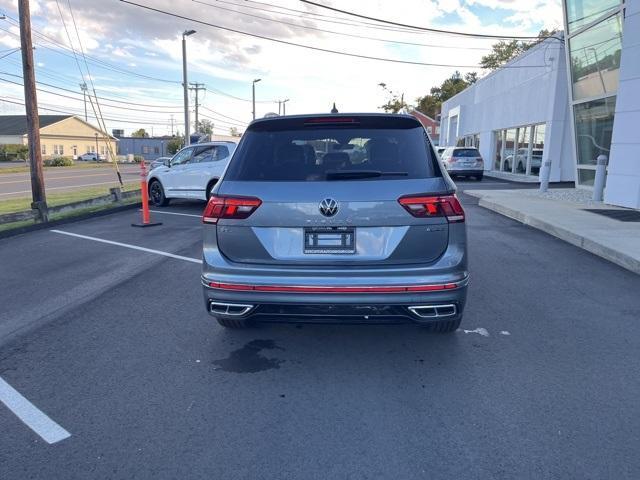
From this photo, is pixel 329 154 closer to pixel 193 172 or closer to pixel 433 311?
pixel 433 311

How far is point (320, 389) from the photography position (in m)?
3.46

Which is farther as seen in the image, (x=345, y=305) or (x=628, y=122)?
(x=628, y=122)

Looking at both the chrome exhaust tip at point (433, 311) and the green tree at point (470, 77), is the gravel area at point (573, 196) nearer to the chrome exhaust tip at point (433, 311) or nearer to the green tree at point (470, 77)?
the chrome exhaust tip at point (433, 311)

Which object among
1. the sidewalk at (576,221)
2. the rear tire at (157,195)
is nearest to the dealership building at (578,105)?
the sidewalk at (576,221)

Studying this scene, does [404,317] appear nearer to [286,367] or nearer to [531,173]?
[286,367]

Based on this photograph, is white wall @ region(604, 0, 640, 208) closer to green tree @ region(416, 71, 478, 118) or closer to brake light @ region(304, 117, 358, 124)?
brake light @ region(304, 117, 358, 124)

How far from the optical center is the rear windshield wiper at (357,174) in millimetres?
3512

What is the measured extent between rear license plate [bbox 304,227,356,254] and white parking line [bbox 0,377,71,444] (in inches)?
72.8

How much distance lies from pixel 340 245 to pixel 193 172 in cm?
1031

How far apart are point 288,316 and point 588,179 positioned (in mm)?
15175

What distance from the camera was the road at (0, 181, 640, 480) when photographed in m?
2.67

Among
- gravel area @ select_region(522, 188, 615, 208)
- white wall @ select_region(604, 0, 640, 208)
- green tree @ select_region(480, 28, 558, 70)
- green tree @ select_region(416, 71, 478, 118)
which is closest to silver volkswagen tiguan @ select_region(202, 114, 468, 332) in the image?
white wall @ select_region(604, 0, 640, 208)

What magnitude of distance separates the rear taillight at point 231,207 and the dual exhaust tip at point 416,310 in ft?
2.02

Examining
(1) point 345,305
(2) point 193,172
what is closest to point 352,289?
(1) point 345,305
